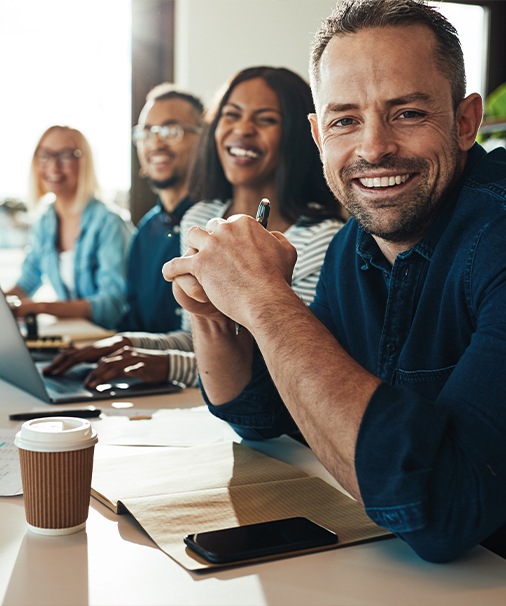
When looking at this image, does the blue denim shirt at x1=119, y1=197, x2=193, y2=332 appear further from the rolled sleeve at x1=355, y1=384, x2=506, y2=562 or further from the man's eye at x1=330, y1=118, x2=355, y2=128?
the rolled sleeve at x1=355, y1=384, x2=506, y2=562

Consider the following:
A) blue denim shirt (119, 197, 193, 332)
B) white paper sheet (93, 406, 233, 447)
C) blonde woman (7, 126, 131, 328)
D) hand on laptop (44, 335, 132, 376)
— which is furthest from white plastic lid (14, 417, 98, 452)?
blonde woman (7, 126, 131, 328)

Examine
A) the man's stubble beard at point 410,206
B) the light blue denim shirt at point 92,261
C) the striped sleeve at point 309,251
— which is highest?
the man's stubble beard at point 410,206

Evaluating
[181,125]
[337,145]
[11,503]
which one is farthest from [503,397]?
[181,125]

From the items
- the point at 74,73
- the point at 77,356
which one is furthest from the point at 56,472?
the point at 74,73

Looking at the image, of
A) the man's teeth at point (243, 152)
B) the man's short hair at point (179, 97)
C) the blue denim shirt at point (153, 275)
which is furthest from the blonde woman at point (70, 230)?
the man's teeth at point (243, 152)

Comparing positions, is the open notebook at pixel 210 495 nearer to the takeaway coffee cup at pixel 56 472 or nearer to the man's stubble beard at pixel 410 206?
the takeaway coffee cup at pixel 56 472

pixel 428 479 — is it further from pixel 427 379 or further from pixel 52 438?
pixel 52 438

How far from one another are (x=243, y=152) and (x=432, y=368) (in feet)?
4.18

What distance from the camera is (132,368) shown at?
1.70 m

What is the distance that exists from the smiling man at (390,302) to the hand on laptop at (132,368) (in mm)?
425

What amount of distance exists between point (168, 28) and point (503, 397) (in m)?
3.47

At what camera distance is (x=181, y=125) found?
123 inches

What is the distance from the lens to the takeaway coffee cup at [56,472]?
87 cm

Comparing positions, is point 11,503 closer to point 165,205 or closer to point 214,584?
point 214,584
